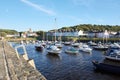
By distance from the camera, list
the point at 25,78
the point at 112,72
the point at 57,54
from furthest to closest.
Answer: the point at 57,54, the point at 112,72, the point at 25,78

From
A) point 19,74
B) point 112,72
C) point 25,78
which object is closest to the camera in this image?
point 25,78

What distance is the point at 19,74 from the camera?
1527 cm

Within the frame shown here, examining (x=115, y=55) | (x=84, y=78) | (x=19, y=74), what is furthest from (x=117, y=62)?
(x=19, y=74)

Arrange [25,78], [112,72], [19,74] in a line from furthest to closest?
1. [112,72]
2. [19,74]
3. [25,78]

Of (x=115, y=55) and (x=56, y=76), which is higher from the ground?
(x=115, y=55)

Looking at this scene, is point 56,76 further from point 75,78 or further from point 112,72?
point 112,72

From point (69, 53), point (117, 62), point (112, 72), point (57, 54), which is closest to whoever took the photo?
point (112, 72)

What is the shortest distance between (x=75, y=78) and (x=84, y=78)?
54.6 inches

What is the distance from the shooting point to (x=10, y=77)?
559 inches

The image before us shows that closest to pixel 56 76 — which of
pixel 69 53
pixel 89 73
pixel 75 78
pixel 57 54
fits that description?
pixel 75 78

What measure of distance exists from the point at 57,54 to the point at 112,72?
30.8m

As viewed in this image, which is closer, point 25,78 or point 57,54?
point 25,78

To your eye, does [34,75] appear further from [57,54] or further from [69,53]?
[69,53]

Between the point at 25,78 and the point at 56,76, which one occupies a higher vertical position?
the point at 25,78
